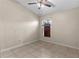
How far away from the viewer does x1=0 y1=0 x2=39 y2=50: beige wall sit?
4113mm

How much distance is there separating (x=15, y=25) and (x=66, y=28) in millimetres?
2819

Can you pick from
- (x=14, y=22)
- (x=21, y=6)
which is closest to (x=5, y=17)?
(x=14, y=22)

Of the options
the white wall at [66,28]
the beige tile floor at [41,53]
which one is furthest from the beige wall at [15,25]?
the white wall at [66,28]

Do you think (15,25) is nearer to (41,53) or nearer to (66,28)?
(41,53)

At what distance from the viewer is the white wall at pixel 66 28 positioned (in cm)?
450

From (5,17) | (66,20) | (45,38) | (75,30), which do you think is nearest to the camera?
(5,17)

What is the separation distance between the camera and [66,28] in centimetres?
484

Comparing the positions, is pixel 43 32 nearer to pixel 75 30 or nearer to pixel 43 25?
pixel 43 25

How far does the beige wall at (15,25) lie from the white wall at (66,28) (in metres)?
1.37

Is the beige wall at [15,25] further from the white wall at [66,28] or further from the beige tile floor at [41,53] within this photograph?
the white wall at [66,28]

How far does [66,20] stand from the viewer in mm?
4805

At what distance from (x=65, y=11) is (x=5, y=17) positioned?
3.18m

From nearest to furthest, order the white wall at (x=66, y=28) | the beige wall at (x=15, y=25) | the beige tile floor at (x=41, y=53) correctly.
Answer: the beige tile floor at (x=41, y=53) < the beige wall at (x=15, y=25) < the white wall at (x=66, y=28)

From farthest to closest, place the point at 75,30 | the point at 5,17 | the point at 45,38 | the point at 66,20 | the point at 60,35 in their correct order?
the point at 45,38, the point at 60,35, the point at 66,20, the point at 75,30, the point at 5,17
